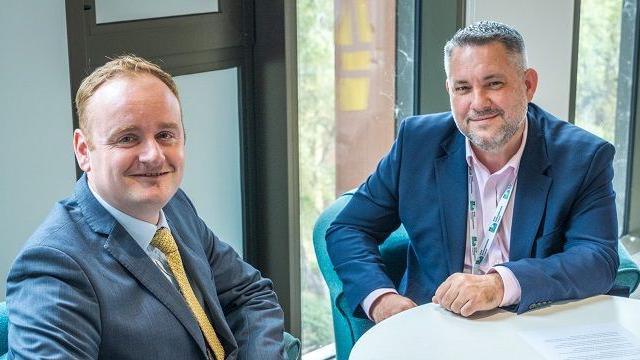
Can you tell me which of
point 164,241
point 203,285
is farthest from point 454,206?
point 164,241

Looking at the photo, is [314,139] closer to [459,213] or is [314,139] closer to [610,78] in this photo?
[459,213]

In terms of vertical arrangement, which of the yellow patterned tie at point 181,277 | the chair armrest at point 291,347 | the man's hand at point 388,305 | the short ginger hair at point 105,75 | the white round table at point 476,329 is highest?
the short ginger hair at point 105,75

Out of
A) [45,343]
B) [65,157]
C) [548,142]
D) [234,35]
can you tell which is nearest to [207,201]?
[234,35]

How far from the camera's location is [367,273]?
2.62m

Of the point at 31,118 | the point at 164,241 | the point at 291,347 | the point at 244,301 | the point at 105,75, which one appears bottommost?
the point at 291,347

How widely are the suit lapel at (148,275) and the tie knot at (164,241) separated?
0.29 feet

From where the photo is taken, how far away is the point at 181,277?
206 centimetres

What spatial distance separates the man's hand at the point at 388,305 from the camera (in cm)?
251

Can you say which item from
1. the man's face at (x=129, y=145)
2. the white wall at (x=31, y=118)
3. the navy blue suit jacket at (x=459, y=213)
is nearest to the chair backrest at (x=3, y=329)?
the man's face at (x=129, y=145)

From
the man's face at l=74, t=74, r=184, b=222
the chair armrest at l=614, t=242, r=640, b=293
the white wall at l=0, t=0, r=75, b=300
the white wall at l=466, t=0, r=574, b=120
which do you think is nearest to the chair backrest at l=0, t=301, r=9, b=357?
the man's face at l=74, t=74, r=184, b=222

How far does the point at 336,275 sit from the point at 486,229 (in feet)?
1.55

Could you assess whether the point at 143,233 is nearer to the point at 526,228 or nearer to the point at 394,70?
the point at 526,228

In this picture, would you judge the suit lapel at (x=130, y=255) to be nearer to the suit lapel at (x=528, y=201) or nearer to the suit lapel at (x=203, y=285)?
the suit lapel at (x=203, y=285)

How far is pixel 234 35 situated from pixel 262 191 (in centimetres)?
59
